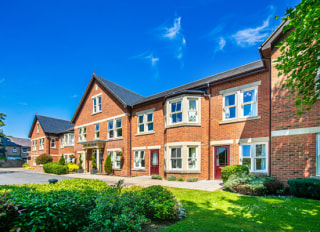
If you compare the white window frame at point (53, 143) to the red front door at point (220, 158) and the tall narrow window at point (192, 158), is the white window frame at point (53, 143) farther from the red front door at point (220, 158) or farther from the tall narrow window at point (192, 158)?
the red front door at point (220, 158)

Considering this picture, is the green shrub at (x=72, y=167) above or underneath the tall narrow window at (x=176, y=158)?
underneath

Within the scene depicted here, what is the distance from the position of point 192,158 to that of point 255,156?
454 cm

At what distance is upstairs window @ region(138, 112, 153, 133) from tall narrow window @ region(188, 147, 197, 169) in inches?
209

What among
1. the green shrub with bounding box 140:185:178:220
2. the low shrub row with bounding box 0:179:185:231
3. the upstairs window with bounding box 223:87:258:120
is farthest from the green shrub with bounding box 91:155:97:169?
the low shrub row with bounding box 0:179:185:231

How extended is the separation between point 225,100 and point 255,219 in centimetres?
978

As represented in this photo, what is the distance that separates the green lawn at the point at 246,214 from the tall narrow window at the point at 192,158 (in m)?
5.95

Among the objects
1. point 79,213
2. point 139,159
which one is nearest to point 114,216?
point 79,213

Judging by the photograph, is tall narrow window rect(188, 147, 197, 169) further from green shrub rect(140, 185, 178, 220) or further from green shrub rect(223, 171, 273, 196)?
green shrub rect(140, 185, 178, 220)

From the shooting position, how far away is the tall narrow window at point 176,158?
1553 cm

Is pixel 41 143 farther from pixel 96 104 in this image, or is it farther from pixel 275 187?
pixel 275 187

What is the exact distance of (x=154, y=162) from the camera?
18.5 metres

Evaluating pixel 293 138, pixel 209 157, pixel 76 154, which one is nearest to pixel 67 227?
pixel 293 138

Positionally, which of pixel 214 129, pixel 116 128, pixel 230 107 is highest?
pixel 230 107

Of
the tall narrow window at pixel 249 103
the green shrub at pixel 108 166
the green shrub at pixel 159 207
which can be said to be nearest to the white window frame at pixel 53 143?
the green shrub at pixel 108 166
